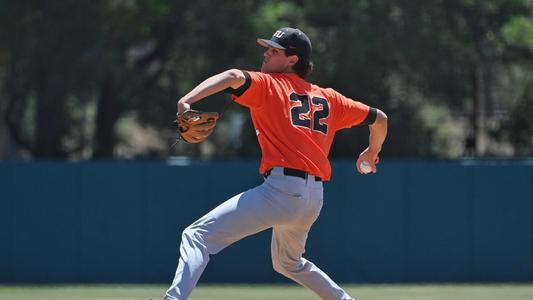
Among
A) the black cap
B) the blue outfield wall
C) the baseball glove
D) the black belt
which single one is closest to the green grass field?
the blue outfield wall

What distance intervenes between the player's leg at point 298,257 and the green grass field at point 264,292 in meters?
3.41

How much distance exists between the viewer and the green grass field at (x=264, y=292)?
941 centimetres

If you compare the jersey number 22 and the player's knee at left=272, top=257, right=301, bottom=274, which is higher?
the jersey number 22

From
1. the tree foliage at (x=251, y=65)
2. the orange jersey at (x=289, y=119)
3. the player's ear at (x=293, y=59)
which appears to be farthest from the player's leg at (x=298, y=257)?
the tree foliage at (x=251, y=65)

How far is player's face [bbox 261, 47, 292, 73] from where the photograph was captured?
18.8 feet

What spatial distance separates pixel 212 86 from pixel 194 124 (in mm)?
238

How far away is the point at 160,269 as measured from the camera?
11.6m

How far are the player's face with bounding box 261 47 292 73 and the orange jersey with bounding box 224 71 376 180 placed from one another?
0.21 ft

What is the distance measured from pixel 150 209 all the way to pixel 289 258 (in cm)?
598

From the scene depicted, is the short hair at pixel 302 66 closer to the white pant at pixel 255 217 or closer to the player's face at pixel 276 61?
the player's face at pixel 276 61

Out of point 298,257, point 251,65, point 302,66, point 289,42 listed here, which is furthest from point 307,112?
point 251,65

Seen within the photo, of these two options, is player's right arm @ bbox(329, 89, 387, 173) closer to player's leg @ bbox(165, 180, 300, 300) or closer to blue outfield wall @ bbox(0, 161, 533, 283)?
player's leg @ bbox(165, 180, 300, 300)

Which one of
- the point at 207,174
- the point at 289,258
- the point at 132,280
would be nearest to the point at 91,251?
the point at 132,280

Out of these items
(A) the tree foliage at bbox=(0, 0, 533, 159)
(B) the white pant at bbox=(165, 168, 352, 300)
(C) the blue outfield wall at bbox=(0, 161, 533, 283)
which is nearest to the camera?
(B) the white pant at bbox=(165, 168, 352, 300)
